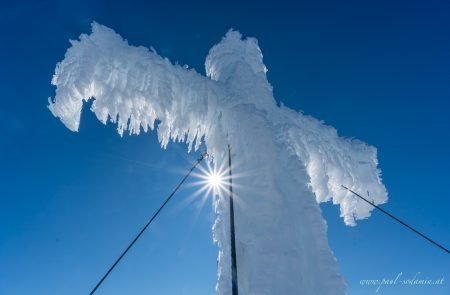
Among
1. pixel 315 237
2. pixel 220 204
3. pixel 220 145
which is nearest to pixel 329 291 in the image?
pixel 315 237

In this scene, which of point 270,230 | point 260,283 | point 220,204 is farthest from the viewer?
point 220,204

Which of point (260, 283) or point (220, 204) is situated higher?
point (220, 204)

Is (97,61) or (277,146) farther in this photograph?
(97,61)

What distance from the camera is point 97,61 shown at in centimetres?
637

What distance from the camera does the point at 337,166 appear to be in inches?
295

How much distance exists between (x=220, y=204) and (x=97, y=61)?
3580 millimetres

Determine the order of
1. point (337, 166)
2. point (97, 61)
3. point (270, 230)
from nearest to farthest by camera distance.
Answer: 1. point (270, 230)
2. point (97, 61)
3. point (337, 166)

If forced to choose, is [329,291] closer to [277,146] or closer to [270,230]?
[270,230]

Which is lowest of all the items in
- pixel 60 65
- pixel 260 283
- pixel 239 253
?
pixel 260 283

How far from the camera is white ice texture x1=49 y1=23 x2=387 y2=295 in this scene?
4758mm

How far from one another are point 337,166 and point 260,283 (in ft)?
13.0

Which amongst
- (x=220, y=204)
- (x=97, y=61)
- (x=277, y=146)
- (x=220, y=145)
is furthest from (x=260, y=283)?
(x=97, y=61)

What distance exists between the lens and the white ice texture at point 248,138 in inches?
187

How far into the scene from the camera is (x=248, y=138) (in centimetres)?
577
